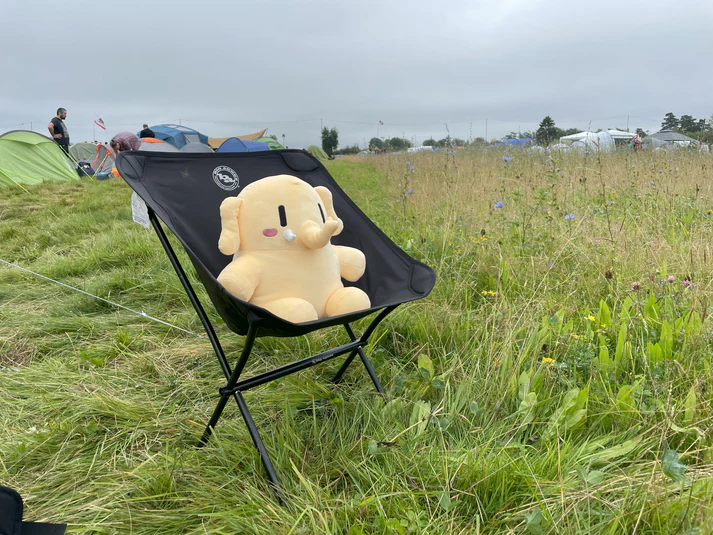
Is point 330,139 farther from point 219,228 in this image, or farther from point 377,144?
point 219,228

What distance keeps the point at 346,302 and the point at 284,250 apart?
0.77 feet

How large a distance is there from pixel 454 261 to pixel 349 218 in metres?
0.88

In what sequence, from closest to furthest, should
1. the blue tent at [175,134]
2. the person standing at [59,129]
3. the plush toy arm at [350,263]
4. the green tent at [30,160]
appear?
1. the plush toy arm at [350,263]
2. the green tent at [30,160]
3. the person standing at [59,129]
4. the blue tent at [175,134]

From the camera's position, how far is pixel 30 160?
7.33 m

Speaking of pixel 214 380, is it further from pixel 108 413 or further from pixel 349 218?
pixel 349 218

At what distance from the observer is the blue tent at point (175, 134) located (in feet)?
42.4

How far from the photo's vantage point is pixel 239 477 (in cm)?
114

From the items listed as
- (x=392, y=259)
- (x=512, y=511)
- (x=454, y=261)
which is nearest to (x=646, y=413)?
(x=512, y=511)

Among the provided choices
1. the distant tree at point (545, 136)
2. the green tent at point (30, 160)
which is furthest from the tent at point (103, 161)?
the distant tree at point (545, 136)

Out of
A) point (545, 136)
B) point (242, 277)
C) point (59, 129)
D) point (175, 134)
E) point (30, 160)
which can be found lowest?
point (242, 277)

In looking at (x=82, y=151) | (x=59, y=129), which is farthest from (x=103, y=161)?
(x=82, y=151)

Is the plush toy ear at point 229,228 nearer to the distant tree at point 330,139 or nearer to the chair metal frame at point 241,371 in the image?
the chair metal frame at point 241,371

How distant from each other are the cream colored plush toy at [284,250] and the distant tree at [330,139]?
3497 cm

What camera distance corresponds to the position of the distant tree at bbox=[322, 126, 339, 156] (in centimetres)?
3575
